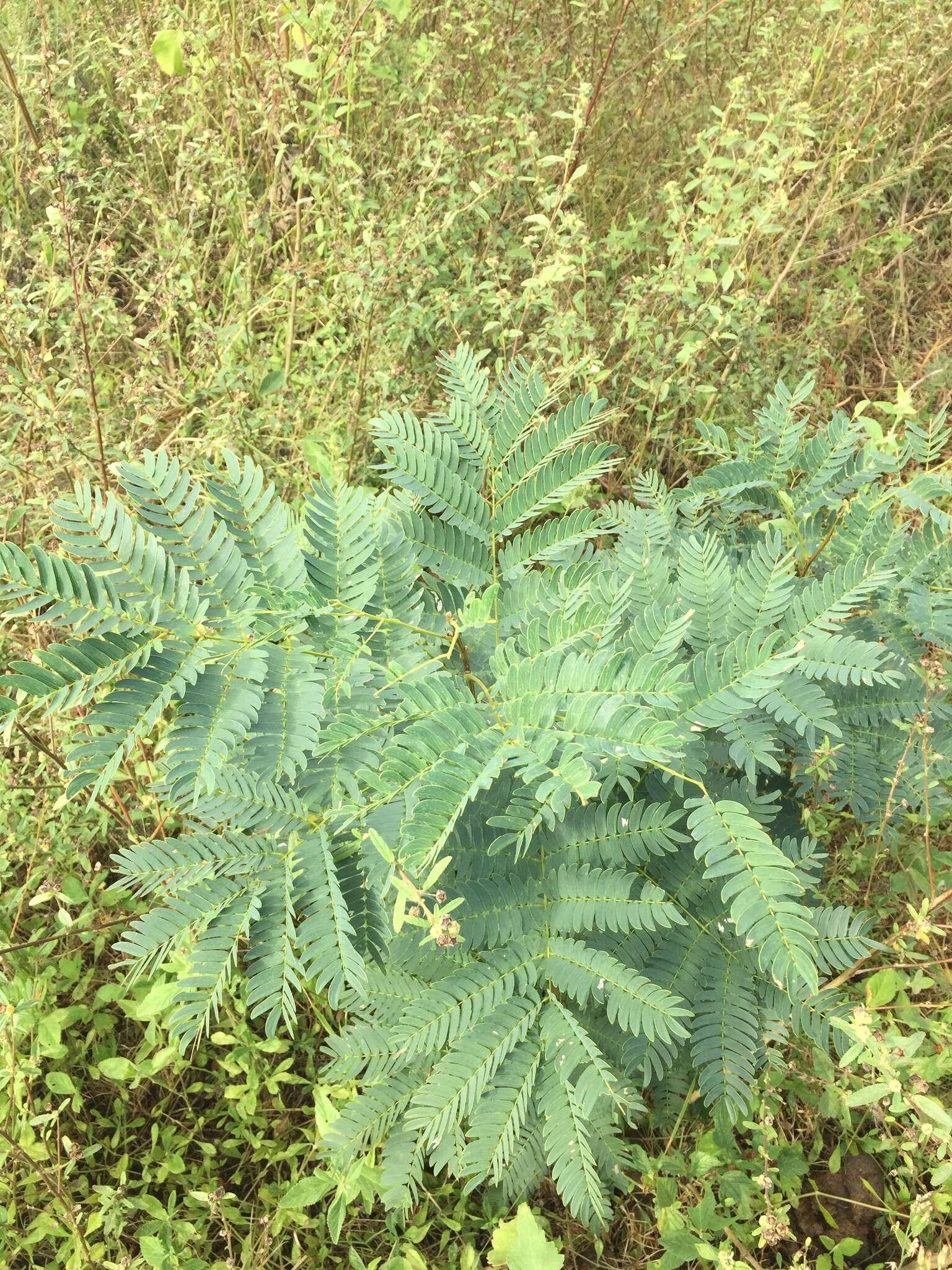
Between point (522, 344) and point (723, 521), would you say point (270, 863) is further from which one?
point (522, 344)

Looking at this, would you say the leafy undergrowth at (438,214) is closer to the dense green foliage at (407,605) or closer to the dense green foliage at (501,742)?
the dense green foliage at (407,605)

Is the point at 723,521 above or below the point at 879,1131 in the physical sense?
above

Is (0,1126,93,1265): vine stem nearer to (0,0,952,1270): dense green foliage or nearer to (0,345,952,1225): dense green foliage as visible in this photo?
(0,0,952,1270): dense green foliage

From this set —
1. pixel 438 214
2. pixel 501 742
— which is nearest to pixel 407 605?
pixel 501 742

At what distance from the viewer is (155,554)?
3.45 feet

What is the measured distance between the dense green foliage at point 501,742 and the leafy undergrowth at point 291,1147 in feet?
0.54

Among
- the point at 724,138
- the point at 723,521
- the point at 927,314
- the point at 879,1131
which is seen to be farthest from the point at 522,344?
the point at 879,1131

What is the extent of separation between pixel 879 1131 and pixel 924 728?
0.85 meters

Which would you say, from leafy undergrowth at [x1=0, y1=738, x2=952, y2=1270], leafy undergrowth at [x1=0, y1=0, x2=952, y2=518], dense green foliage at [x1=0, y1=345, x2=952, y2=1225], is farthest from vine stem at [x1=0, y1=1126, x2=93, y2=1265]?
leafy undergrowth at [x1=0, y1=0, x2=952, y2=518]

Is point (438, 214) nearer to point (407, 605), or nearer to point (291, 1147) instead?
point (407, 605)

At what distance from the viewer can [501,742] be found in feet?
3.36

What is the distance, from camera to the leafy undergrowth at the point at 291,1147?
5.35 ft

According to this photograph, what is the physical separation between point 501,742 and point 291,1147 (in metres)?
1.21

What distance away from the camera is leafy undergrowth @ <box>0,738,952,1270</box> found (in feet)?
5.35
